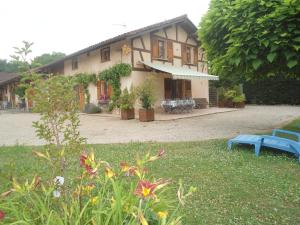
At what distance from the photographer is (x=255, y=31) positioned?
6637mm

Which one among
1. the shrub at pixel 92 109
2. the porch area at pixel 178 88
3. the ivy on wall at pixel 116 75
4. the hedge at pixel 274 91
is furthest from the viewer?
the hedge at pixel 274 91

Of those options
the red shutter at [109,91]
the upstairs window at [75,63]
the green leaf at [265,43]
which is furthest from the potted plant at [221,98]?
the green leaf at [265,43]

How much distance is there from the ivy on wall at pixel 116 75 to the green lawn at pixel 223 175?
10.8 m

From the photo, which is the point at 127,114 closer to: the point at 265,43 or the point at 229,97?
the point at 229,97

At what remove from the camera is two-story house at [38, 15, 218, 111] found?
18312 mm

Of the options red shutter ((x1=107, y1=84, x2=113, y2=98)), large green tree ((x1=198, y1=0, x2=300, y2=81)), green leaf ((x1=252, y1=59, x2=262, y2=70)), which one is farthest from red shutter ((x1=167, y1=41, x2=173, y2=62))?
green leaf ((x1=252, y1=59, x2=262, y2=70))

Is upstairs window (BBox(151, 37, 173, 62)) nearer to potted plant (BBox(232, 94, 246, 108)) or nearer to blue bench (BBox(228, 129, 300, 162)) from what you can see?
→ potted plant (BBox(232, 94, 246, 108))

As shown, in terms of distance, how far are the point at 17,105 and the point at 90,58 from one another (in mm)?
14685

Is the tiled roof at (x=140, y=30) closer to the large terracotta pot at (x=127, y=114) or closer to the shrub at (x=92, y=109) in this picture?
the shrub at (x=92, y=109)

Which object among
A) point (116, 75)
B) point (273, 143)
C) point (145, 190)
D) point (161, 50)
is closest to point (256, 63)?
point (273, 143)

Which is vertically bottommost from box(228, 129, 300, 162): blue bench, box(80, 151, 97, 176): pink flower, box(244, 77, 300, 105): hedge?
box(228, 129, 300, 162): blue bench

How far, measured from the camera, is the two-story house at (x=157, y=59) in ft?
60.1

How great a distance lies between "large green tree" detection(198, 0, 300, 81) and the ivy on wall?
10.5 metres

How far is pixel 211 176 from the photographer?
4984mm
